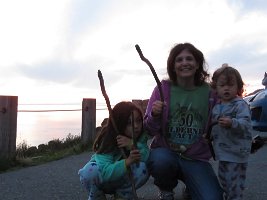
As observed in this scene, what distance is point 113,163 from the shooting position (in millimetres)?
3674

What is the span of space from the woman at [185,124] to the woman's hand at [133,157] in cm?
37

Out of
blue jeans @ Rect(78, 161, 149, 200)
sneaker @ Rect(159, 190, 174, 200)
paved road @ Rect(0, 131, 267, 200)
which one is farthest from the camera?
paved road @ Rect(0, 131, 267, 200)

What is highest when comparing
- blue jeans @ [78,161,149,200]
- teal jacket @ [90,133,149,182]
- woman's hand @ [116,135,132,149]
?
woman's hand @ [116,135,132,149]

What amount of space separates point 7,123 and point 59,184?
1.65m

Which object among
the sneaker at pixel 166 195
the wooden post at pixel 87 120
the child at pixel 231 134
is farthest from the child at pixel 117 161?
the wooden post at pixel 87 120

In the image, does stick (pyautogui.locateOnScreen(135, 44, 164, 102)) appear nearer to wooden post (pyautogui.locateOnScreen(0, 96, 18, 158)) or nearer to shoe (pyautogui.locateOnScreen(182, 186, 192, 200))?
shoe (pyautogui.locateOnScreen(182, 186, 192, 200))

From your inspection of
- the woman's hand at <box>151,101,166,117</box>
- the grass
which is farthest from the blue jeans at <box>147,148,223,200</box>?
the grass

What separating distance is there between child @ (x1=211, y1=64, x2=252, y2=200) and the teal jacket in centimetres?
52

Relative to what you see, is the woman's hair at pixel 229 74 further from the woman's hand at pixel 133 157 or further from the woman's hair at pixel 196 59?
the woman's hand at pixel 133 157

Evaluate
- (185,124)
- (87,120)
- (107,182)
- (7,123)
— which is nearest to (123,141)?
(107,182)

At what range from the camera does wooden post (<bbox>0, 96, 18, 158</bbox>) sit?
673cm

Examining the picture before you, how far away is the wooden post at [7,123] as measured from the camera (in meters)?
6.73

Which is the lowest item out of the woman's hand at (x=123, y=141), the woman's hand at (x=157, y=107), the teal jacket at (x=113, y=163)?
the teal jacket at (x=113, y=163)

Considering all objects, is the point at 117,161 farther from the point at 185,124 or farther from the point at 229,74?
the point at 229,74
